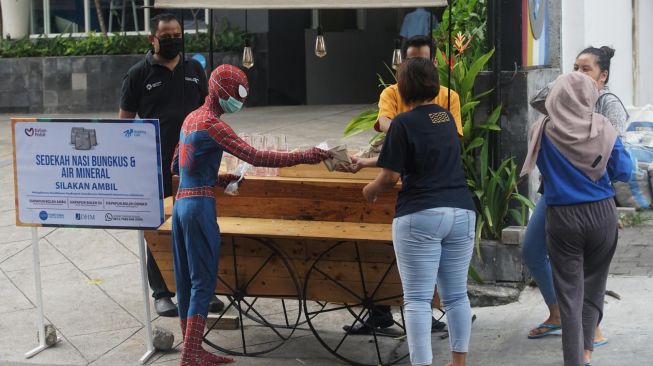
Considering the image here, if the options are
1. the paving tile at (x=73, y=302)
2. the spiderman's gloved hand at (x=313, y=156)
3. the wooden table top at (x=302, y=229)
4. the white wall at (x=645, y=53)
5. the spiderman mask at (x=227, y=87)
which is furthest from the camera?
the white wall at (x=645, y=53)

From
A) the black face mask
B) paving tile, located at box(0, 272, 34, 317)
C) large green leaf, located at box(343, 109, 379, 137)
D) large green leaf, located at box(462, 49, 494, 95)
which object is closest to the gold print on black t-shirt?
large green leaf, located at box(462, 49, 494, 95)

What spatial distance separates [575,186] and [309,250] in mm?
1577

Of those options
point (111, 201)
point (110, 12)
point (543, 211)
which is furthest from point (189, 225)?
point (110, 12)

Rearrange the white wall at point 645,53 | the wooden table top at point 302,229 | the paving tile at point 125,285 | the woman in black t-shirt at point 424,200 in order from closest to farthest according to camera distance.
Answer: the woman in black t-shirt at point 424,200 < the wooden table top at point 302,229 < the paving tile at point 125,285 < the white wall at point 645,53

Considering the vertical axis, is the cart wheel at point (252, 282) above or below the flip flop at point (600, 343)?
above

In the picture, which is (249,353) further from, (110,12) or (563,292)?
(110,12)

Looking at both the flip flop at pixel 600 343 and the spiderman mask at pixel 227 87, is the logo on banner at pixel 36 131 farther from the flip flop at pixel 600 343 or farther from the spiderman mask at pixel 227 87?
the flip flop at pixel 600 343

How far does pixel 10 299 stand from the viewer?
777cm

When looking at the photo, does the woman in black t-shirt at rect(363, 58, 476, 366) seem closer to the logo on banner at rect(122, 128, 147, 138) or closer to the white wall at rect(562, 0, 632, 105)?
the logo on banner at rect(122, 128, 147, 138)

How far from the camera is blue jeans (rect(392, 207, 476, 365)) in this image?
5.47 metres

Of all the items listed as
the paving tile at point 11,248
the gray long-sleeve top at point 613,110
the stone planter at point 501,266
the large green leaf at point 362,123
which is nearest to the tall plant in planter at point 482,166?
the stone planter at point 501,266

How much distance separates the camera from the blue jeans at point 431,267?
547 centimetres

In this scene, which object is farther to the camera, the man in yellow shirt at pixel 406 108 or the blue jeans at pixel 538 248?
the man in yellow shirt at pixel 406 108

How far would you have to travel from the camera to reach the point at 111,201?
6.47 metres
